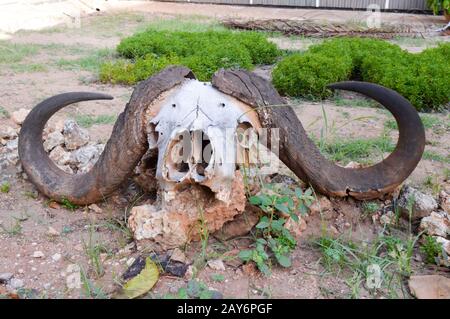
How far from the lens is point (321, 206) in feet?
10.1

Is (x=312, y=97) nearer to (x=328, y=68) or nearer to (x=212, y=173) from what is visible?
(x=328, y=68)

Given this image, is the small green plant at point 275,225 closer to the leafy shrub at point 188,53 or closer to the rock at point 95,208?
the rock at point 95,208

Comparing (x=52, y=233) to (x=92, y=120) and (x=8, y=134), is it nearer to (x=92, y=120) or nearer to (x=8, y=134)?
(x=8, y=134)

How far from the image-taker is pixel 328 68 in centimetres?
646

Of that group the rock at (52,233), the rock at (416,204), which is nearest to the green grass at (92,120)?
the rock at (52,233)

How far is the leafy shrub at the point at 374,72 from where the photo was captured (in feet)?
19.3

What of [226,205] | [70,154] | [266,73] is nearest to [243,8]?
[266,73]

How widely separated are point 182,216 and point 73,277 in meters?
0.63

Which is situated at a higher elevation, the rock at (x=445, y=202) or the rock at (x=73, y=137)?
the rock at (x=73, y=137)

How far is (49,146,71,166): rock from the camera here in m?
3.81

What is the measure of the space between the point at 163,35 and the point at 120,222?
633 centimetres

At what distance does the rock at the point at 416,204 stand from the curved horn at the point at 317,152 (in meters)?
0.15

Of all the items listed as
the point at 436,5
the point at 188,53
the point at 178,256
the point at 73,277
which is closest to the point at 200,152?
the point at 178,256

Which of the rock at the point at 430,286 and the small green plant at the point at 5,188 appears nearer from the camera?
the rock at the point at 430,286
